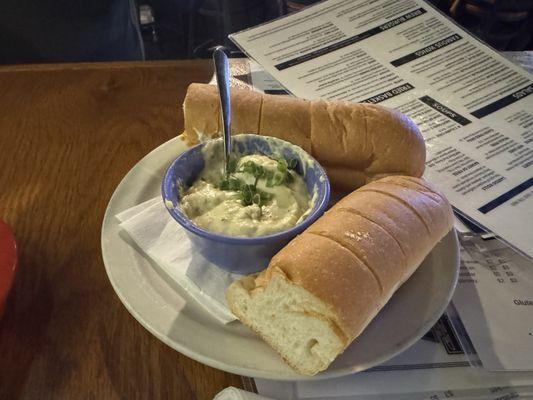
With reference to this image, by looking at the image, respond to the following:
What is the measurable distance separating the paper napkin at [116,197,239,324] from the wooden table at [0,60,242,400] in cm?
7

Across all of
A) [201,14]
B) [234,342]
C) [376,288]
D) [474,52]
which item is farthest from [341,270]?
[201,14]

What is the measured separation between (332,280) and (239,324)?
0.14m

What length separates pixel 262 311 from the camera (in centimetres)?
Result: 57

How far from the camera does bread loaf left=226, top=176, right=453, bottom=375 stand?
0.54 metres

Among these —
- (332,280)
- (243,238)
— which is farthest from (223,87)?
(332,280)

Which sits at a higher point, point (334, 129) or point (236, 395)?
→ point (334, 129)

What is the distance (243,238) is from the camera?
0.62 meters

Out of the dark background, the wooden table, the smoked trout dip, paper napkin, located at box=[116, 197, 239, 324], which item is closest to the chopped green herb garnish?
the smoked trout dip

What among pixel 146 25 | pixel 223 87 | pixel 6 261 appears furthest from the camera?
pixel 146 25

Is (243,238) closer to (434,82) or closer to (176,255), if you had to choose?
(176,255)

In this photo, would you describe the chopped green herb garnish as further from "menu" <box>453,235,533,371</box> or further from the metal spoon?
"menu" <box>453,235,533,371</box>

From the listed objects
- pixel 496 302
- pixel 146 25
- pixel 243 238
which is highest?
pixel 243 238

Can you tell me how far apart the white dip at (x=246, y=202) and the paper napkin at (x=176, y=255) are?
0.06 meters

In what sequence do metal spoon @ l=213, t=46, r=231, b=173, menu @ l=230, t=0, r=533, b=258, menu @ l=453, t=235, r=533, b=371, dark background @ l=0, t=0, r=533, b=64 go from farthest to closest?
1. dark background @ l=0, t=0, r=533, b=64
2. menu @ l=230, t=0, r=533, b=258
3. metal spoon @ l=213, t=46, r=231, b=173
4. menu @ l=453, t=235, r=533, b=371
